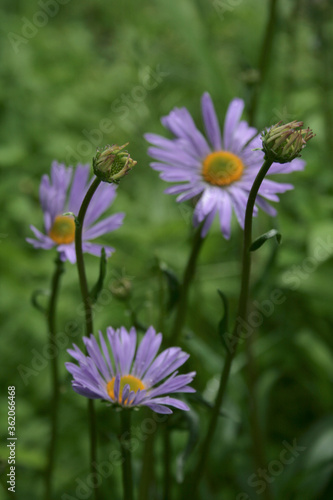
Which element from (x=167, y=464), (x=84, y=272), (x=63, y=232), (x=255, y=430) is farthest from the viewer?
(x=255, y=430)

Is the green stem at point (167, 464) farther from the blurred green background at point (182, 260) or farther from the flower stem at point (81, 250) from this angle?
the flower stem at point (81, 250)

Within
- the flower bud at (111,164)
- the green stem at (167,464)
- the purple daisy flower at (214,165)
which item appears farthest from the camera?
the green stem at (167,464)

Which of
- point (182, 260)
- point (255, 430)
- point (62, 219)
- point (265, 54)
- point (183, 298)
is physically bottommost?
point (255, 430)

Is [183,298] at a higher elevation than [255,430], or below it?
higher

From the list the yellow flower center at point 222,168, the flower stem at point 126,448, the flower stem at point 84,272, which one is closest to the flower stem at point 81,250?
the flower stem at point 84,272

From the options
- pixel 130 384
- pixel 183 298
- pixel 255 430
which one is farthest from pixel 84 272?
pixel 255 430

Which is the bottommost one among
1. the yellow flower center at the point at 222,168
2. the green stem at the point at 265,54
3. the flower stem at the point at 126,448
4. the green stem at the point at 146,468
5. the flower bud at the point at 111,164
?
the flower stem at the point at 126,448

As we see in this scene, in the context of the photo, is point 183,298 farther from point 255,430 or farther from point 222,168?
point 255,430
